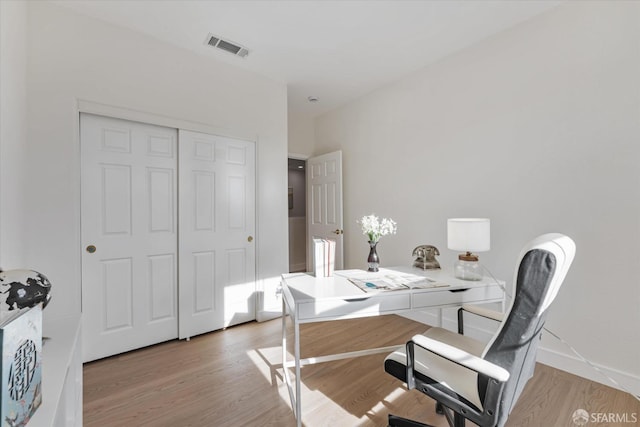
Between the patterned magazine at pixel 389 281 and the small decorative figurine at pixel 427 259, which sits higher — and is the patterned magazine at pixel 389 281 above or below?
below

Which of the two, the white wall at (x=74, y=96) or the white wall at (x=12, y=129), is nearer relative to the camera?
the white wall at (x=12, y=129)

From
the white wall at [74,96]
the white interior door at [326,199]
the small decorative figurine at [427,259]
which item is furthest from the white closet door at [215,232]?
the small decorative figurine at [427,259]

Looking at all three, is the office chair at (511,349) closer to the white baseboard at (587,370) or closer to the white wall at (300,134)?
the white baseboard at (587,370)

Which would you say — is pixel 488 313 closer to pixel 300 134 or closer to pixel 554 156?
pixel 554 156

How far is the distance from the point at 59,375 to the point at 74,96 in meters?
2.25

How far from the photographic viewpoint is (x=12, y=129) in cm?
166

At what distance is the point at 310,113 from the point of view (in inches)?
177

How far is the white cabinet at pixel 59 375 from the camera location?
0.68 metres

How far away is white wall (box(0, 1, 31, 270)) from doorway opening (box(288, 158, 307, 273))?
14.0 ft

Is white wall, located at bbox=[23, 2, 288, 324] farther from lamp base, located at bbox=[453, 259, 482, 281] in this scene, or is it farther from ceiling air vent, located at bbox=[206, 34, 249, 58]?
lamp base, located at bbox=[453, 259, 482, 281]

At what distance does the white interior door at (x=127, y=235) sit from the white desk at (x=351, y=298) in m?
1.38

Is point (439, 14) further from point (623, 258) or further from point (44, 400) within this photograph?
point (44, 400)

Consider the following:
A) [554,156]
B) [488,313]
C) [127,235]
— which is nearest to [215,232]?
[127,235]

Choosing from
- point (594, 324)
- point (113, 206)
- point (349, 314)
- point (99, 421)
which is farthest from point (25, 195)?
point (594, 324)
